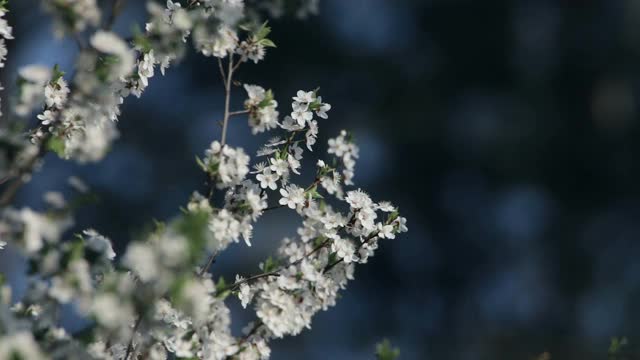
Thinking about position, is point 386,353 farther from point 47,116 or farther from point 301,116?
point 47,116

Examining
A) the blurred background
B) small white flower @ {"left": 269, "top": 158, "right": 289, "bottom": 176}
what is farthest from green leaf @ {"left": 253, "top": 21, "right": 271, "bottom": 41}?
the blurred background

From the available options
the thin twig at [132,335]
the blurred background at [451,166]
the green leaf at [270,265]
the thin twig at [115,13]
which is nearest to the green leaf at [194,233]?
the thin twig at [132,335]

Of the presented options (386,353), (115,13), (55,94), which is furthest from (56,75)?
(386,353)

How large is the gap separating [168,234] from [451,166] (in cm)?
1141

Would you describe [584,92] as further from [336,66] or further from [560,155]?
[336,66]

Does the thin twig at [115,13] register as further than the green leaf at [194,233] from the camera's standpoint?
Yes

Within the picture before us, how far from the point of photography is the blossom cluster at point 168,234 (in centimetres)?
213

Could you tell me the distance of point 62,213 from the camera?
84.8 inches

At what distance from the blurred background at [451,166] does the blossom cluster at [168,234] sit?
9341 mm

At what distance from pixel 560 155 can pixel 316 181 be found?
10.9m

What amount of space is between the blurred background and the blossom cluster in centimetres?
934

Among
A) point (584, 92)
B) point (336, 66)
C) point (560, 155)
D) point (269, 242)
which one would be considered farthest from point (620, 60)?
→ point (269, 242)

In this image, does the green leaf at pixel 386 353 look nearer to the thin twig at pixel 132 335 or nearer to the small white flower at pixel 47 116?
the thin twig at pixel 132 335

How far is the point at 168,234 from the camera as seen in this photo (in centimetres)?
207
